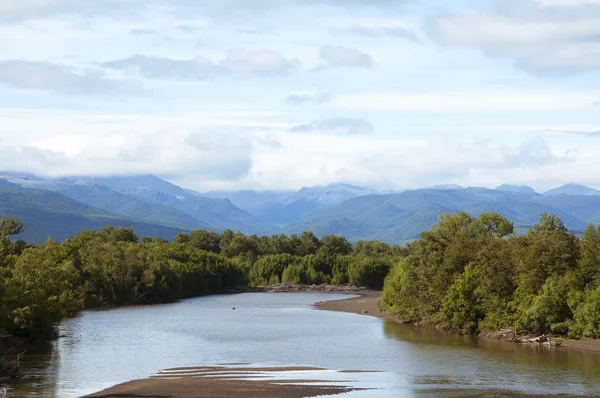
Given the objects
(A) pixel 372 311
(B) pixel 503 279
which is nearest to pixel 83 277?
(A) pixel 372 311

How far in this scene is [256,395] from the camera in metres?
50.0

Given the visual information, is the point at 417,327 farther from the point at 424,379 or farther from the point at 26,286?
the point at 26,286

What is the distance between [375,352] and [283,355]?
8.62 m

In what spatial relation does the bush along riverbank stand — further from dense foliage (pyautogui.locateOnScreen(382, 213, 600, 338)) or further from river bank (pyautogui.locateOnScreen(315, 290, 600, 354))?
dense foliage (pyautogui.locateOnScreen(382, 213, 600, 338))

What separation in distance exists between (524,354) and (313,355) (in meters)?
18.7

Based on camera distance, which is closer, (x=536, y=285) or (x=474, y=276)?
(x=536, y=285)

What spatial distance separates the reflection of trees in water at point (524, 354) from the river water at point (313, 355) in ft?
0.29

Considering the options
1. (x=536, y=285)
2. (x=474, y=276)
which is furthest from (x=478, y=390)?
(x=474, y=276)

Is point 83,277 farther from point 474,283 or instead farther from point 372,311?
point 474,283

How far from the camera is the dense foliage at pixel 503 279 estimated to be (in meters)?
79.8

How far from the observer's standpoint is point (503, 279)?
8812 cm

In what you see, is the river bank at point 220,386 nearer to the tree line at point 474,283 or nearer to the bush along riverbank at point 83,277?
the bush along riverbank at point 83,277

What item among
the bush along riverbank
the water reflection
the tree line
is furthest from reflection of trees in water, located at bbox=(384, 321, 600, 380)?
the bush along riverbank

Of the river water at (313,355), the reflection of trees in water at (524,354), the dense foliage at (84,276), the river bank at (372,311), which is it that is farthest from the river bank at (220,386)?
the river bank at (372,311)
